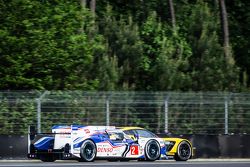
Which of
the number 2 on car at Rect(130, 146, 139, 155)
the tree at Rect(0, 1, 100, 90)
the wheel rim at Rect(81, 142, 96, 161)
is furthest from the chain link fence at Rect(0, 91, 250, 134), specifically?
the tree at Rect(0, 1, 100, 90)

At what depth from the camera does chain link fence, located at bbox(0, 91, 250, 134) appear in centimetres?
2350

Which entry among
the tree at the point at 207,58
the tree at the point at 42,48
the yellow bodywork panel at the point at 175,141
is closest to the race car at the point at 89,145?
the yellow bodywork panel at the point at 175,141

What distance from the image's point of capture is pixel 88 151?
20.5 meters

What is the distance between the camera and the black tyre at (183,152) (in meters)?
22.3

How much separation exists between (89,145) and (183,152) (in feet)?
11.7

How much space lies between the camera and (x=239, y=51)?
4003 centimetres

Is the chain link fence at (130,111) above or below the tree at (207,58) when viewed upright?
below

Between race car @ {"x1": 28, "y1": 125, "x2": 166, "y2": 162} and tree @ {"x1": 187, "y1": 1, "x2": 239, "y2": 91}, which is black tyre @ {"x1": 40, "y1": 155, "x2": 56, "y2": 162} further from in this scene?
tree @ {"x1": 187, "y1": 1, "x2": 239, "y2": 91}

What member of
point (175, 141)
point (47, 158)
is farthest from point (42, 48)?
point (175, 141)

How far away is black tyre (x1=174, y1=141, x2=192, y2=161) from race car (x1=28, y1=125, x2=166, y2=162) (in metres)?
0.79

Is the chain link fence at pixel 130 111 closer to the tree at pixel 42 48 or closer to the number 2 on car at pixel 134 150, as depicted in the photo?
the number 2 on car at pixel 134 150

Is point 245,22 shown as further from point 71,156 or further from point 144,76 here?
point 71,156

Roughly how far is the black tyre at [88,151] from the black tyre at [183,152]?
10.2 feet

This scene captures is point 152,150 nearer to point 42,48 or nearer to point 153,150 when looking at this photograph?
point 153,150
